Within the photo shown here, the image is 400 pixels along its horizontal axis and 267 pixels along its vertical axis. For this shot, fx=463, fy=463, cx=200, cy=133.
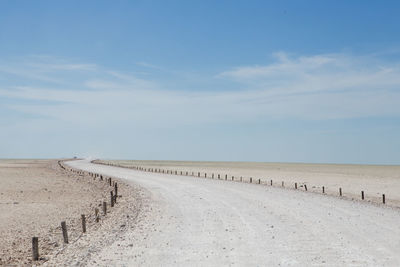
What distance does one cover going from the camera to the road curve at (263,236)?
14.6 meters

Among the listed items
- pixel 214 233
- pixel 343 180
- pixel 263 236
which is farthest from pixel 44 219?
pixel 343 180

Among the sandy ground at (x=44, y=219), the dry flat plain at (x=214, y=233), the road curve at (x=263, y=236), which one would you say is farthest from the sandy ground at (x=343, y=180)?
the sandy ground at (x=44, y=219)

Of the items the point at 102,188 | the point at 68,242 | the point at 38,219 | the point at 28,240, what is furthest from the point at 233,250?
the point at 102,188

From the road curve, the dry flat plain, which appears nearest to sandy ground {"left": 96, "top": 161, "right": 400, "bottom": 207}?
the road curve

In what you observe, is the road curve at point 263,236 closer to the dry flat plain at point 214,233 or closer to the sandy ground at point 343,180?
the dry flat plain at point 214,233

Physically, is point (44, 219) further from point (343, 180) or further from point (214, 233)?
point (343, 180)

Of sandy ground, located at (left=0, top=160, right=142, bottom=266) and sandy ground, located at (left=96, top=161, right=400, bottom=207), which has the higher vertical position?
sandy ground, located at (left=96, top=161, right=400, bottom=207)

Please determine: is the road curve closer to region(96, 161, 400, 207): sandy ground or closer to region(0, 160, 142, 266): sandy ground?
region(0, 160, 142, 266): sandy ground

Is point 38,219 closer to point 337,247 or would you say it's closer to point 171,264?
point 171,264

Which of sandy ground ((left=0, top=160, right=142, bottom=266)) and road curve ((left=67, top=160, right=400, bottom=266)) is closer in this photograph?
road curve ((left=67, top=160, right=400, bottom=266))

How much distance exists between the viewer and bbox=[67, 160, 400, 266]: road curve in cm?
1460

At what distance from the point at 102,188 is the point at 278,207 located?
26.3 m

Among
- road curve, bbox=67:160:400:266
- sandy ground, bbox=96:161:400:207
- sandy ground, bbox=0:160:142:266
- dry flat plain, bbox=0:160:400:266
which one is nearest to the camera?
road curve, bbox=67:160:400:266

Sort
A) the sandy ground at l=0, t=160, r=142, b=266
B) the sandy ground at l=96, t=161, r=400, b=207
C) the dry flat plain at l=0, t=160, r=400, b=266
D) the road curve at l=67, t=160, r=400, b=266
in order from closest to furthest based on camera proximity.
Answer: the road curve at l=67, t=160, r=400, b=266, the dry flat plain at l=0, t=160, r=400, b=266, the sandy ground at l=0, t=160, r=142, b=266, the sandy ground at l=96, t=161, r=400, b=207
